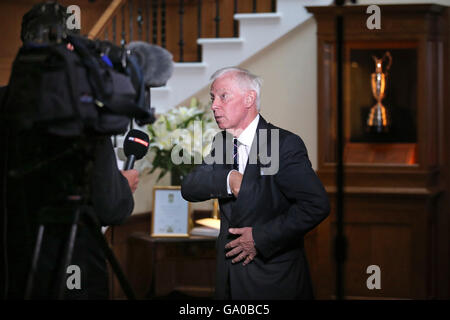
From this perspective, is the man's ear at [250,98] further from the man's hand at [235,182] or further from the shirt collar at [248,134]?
the man's hand at [235,182]

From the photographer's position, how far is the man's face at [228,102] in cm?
199

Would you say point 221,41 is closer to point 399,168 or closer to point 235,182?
point 399,168

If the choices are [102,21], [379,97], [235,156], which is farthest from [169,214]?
[379,97]

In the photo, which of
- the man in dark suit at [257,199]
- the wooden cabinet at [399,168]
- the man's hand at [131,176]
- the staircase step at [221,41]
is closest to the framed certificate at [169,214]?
the wooden cabinet at [399,168]

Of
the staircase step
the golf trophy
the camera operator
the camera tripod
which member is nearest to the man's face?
the camera operator

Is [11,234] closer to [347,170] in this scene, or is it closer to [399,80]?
Answer: [347,170]

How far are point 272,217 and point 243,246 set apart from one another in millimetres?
133

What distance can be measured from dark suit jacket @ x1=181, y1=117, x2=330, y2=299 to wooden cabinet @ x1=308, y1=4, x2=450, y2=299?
1.93 metres

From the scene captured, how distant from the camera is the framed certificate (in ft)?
11.3

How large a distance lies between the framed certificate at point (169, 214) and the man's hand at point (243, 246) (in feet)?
5.03

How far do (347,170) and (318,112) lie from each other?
422 millimetres

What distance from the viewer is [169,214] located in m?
3.45

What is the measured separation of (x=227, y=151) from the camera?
2.03 m
